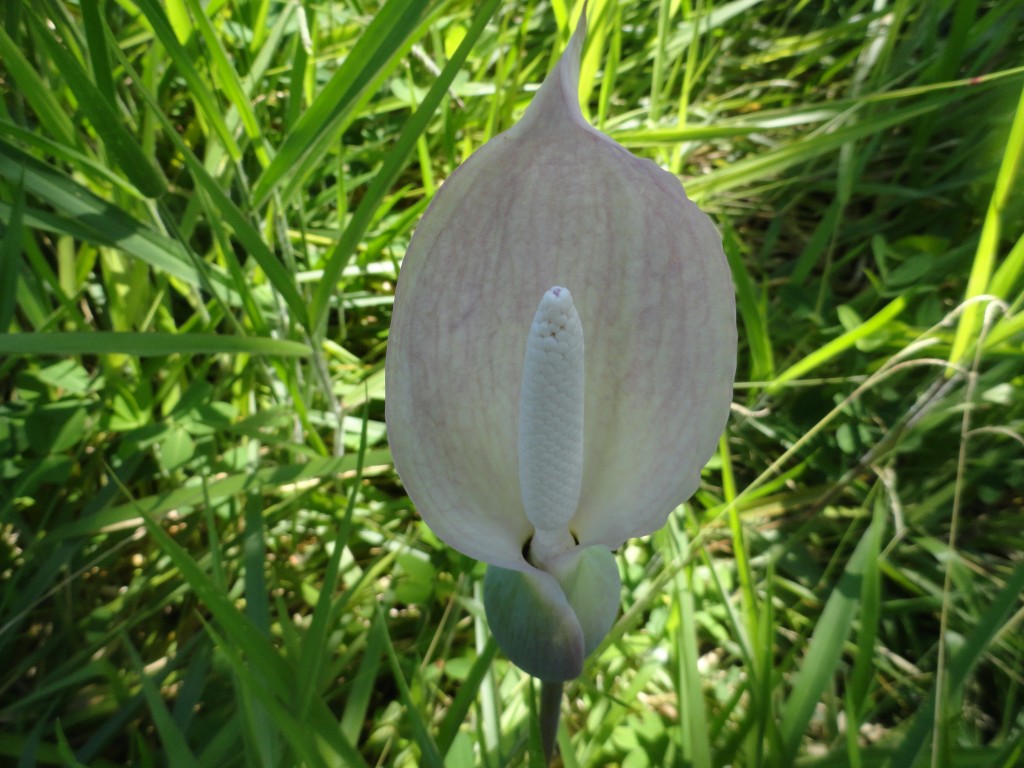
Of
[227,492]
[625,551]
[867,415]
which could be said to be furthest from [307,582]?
[867,415]

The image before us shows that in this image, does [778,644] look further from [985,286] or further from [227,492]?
[227,492]

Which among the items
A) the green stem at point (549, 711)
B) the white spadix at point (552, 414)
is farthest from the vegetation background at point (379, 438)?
the white spadix at point (552, 414)

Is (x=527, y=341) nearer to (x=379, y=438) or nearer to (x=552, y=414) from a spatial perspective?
(x=552, y=414)

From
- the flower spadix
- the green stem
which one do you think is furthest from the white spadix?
the green stem

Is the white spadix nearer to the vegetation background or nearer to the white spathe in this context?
the white spathe

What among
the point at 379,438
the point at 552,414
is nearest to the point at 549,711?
the point at 552,414

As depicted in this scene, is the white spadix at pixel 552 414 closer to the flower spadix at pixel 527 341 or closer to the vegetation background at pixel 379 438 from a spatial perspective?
the flower spadix at pixel 527 341
